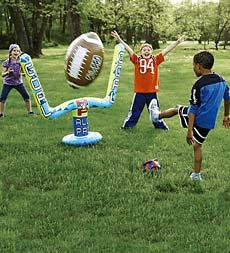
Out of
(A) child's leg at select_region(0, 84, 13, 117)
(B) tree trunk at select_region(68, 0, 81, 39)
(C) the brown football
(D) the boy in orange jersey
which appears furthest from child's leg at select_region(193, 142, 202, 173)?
(B) tree trunk at select_region(68, 0, 81, 39)

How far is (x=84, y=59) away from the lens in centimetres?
707

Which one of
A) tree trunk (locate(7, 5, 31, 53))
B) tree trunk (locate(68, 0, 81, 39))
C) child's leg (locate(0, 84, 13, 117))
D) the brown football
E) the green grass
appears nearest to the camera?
the green grass

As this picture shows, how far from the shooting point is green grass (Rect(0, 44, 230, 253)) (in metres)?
4.20

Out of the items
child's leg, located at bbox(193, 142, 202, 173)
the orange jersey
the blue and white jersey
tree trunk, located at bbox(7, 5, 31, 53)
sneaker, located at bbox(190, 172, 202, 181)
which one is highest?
the blue and white jersey

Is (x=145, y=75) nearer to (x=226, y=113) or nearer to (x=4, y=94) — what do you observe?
(x=226, y=113)

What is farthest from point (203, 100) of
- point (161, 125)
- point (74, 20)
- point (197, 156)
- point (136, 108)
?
point (74, 20)

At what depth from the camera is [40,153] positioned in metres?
6.92

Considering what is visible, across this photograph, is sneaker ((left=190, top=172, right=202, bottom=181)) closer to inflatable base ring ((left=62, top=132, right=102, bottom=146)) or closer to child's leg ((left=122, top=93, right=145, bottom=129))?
inflatable base ring ((left=62, top=132, right=102, bottom=146))

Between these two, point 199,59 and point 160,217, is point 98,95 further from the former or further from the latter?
point 160,217

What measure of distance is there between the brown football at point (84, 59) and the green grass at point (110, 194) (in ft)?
3.62

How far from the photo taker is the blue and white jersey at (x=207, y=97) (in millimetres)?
5402

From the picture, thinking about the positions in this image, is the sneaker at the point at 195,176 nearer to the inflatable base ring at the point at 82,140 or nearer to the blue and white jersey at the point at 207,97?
the blue and white jersey at the point at 207,97

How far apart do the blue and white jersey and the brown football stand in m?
2.12

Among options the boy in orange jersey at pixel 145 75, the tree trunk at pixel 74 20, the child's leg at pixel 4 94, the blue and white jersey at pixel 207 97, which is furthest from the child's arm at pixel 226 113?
the tree trunk at pixel 74 20
